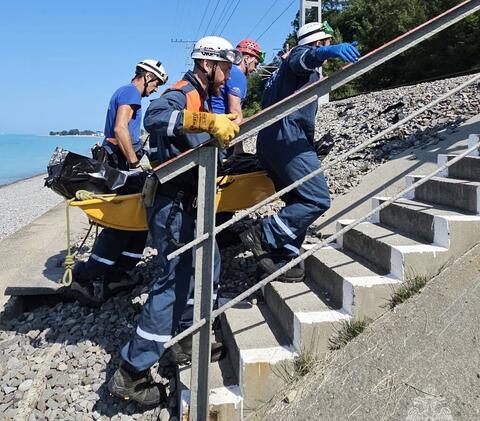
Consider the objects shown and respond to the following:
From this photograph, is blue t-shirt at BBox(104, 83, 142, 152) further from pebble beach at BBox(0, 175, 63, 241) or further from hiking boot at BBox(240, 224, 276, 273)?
pebble beach at BBox(0, 175, 63, 241)

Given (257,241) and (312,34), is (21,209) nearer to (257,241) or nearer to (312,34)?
(257,241)

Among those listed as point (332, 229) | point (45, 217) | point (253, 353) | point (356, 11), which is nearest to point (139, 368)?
point (253, 353)

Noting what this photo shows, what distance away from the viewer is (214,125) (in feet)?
8.32

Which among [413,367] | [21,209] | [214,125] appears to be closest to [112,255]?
[214,125]

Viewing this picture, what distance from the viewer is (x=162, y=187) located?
3.21 meters

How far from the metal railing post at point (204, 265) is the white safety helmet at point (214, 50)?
860 mm

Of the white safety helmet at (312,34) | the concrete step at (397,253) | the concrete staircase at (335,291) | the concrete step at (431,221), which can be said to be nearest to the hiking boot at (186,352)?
the concrete staircase at (335,291)

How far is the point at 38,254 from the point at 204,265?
5.13 metres

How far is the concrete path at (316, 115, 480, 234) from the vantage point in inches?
204

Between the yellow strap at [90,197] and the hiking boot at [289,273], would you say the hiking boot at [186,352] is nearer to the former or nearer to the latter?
the hiking boot at [289,273]

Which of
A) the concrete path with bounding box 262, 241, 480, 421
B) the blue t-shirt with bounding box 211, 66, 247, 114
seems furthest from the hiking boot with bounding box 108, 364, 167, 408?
the blue t-shirt with bounding box 211, 66, 247, 114

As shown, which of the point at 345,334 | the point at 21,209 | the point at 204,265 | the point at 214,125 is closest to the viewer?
the point at 214,125

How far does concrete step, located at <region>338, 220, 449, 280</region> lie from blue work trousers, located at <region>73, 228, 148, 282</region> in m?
2.00

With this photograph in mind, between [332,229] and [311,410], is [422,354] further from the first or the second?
[332,229]
